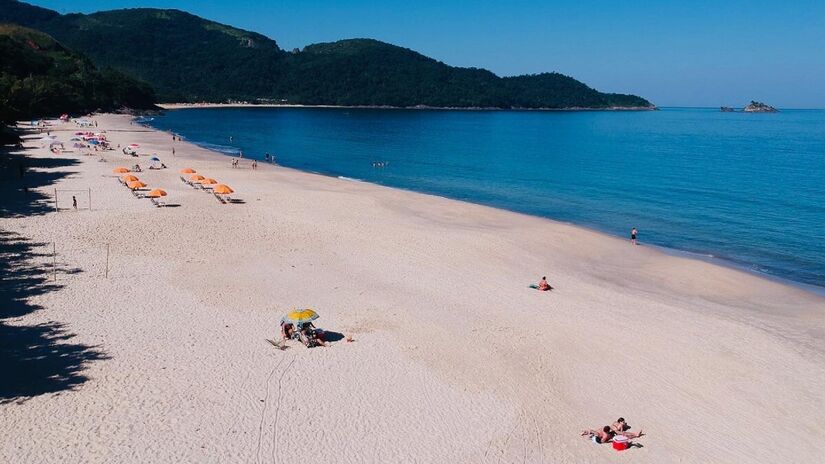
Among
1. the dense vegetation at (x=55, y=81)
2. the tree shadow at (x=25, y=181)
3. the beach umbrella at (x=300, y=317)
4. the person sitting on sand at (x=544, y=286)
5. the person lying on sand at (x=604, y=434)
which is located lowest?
the person lying on sand at (x=604, y=434)

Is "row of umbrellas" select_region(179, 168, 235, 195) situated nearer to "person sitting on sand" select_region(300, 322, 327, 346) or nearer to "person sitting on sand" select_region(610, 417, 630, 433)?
"person sitting on sand" select_region(300, 322, 327, 346)

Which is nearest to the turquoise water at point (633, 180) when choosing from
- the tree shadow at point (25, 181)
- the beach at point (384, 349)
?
the beach at point (384, 349)

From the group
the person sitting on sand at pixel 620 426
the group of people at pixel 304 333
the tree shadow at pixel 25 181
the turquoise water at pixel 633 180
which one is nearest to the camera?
the person sitting on sand at pixel 620 426

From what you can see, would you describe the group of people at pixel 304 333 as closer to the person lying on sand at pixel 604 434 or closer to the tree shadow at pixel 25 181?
the person lying on sand at pixel 604 434

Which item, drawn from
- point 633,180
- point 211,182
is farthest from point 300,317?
point 633,180

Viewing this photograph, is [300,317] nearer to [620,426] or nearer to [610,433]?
[610,433]

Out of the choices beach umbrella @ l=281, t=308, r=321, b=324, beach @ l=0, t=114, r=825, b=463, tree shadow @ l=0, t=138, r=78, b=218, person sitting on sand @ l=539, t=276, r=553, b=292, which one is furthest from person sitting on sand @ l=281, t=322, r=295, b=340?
tree shadow @ l=0, t=138, r=78, b=218
